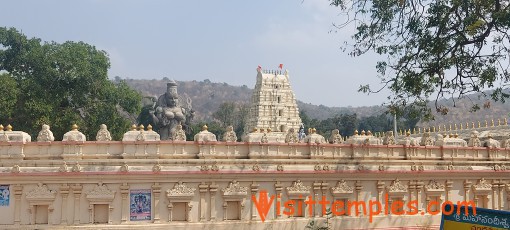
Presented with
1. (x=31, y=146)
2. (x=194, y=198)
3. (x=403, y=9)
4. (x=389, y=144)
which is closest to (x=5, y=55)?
(x=31, y=146)

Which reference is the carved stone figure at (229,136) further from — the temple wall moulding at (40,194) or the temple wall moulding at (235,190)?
the temple wall moulding at (40,194)

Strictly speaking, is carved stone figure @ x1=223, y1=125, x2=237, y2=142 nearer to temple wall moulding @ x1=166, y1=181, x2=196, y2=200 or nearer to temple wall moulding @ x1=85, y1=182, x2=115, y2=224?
temple wall moulding @ x1=166, y1=181, x2=196, y2=200

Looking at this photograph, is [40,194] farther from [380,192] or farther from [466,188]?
[466,188]

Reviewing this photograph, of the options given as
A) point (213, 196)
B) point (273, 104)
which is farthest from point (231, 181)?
point (273, 104)

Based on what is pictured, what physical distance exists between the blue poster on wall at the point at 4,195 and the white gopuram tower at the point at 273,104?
4758 centimetres

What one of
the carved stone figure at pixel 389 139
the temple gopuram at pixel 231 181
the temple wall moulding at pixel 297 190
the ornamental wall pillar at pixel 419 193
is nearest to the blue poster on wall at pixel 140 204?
the temple gopuram at pixel 231 181

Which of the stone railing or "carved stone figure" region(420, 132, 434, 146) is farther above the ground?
"carved stone figure" region(420, 132, 434, 146)

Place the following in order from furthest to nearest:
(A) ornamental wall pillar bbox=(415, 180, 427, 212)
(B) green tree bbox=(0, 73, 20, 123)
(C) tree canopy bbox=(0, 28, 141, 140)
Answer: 1. (C) tree canopy bbox=(0, 28, 141, 140)
2. (B) green tree bbox=(0, 73, 20, 123)
3. (A) ornamental wall pillar bbox=(415, 180, 427, 212)

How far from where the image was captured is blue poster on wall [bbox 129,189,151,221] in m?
19.3

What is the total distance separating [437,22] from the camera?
650 inches

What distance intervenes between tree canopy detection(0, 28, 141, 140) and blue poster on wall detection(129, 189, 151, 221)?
70.3 feet

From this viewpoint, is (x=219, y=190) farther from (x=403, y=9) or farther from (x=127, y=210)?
(x=403, y=9)

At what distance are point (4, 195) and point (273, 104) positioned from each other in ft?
166

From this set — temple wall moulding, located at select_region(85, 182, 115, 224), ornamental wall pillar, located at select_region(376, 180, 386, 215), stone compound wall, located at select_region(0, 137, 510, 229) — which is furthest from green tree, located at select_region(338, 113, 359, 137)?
temple wall moulding, located at select_region(85, 182, 115, 224)
